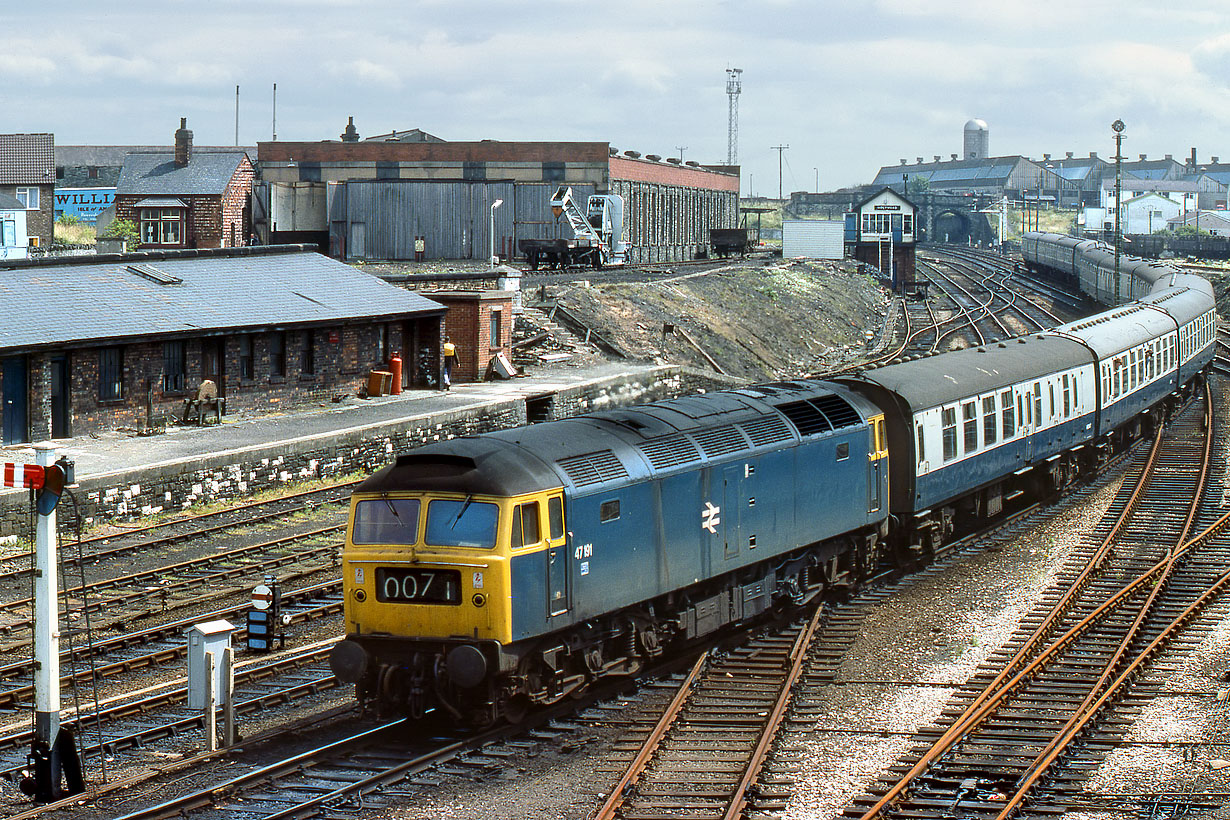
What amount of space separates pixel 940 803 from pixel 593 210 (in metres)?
60.8

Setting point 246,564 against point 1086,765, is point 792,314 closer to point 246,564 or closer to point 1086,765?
point 246,564

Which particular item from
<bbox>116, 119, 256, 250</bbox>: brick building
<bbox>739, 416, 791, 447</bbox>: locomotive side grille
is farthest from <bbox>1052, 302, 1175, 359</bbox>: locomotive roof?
<bbox>116, 119, 256, 250</bbox>: brick building

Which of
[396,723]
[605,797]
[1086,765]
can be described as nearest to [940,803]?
[1086,765]

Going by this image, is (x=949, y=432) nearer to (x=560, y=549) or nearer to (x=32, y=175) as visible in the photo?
(x=560, y=549)

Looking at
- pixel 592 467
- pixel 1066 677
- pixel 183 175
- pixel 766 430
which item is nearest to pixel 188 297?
pixel 766 430

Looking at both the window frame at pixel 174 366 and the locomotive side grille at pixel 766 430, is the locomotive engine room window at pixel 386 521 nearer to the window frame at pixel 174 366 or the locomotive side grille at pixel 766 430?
the locomotive side grille at pixel 766 430

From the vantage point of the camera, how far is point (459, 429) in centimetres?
3550

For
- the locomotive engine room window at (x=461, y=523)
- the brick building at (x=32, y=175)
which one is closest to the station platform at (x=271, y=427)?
the locomotive engine room window at (x=461, y=523)

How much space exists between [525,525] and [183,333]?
19794 millimetres

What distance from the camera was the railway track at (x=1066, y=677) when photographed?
43.3 ft

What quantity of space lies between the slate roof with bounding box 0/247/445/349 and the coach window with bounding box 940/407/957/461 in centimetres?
1701

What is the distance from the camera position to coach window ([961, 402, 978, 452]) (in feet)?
79.9

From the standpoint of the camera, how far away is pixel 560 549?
1499 centimetres

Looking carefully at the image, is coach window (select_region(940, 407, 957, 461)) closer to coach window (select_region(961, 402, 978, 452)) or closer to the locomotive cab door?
coach window (select_region(961, 402, 978, 452))
